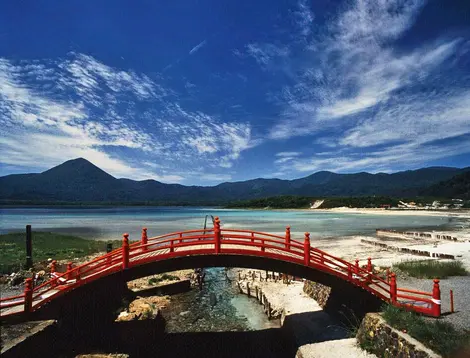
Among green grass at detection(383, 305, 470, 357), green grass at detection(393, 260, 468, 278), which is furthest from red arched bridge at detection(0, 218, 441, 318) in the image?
green grass at detection(393, 260, 468, 278)

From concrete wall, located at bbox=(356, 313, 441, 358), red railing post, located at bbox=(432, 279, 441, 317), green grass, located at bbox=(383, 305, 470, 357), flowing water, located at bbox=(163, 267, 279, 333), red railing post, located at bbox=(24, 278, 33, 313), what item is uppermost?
red railing post, located at bbox=(24, 278, 33, 313)

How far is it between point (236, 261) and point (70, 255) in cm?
2248

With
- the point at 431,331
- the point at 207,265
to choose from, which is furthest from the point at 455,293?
the point at 207,265

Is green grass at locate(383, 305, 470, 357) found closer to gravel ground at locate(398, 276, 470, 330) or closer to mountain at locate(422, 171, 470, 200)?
gravel ground at locate(398, 276, 470, 330)

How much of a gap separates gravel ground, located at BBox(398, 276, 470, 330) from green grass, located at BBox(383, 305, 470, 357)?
94 cm

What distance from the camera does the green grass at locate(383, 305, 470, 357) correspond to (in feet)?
26.3

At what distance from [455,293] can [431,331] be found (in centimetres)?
652

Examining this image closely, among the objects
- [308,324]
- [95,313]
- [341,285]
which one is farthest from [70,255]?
[341,285]

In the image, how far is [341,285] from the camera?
1305 centimetres

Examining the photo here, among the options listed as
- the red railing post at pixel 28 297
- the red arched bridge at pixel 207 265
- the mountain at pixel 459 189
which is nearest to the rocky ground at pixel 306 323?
the red arched bridge at pixel 207 265

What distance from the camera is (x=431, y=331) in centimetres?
883

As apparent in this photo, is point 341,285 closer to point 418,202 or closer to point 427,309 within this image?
point 427,309

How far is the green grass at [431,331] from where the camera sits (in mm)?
8031

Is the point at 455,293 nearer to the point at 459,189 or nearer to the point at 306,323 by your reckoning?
the point at 306,323
